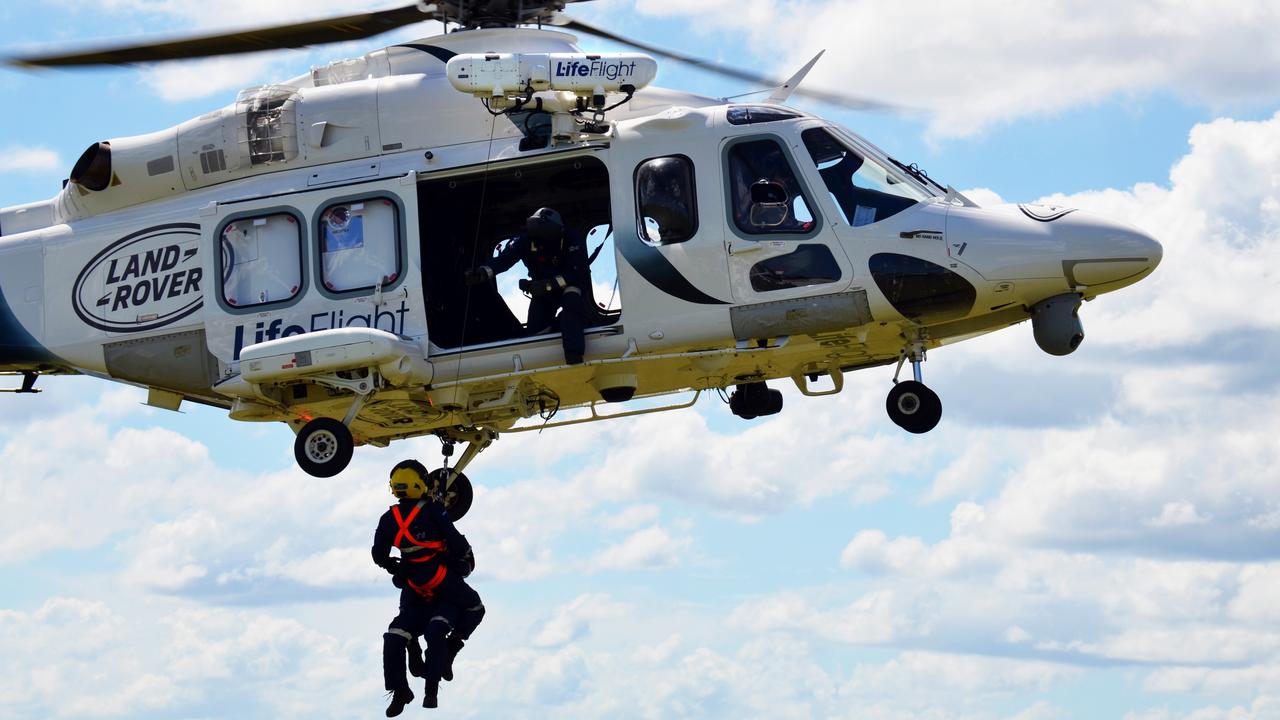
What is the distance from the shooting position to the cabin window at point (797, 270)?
16.2m

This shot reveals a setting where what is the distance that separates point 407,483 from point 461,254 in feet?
7.79

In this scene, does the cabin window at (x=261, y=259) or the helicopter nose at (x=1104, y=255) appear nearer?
the helicopter nose at (x=1104, y=255)

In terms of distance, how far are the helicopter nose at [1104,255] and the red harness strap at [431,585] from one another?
553 cm

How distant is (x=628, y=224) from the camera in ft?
53.9

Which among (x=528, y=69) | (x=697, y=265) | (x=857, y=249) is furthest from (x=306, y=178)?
(x=857, y=249)

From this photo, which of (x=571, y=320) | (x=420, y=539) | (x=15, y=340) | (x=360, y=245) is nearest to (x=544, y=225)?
(x=571, y=320)

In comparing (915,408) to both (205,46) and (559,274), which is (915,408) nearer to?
(559,274)

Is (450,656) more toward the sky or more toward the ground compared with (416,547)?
more toward the ground

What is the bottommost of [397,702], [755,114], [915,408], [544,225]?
[397,702]

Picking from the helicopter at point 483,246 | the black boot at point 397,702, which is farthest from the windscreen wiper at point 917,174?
the black boot at point 397,702

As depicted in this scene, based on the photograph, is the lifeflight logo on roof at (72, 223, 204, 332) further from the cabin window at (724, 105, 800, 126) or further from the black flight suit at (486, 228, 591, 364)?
the cabin window at (724, 105, 800, 126)

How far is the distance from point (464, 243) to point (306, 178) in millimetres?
1485

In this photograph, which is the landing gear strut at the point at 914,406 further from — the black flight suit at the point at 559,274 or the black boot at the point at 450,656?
the black boot at the point at 450,656

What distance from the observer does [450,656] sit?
53.8 ft
